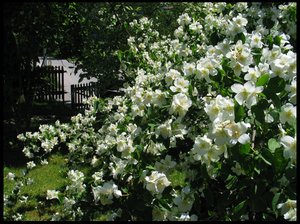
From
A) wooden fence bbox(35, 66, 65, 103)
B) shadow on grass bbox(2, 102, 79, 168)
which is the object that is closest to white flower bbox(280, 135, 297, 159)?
shadow on grass bbox(2, 102, 79, 168)

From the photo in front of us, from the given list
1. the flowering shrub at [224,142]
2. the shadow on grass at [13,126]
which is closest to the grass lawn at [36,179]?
the shadow on grass at [13,126]

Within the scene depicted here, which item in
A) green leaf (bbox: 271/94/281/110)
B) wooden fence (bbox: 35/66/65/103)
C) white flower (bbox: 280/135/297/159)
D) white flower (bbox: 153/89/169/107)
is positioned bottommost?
wooden fence (bbox: 35/66/65/103)

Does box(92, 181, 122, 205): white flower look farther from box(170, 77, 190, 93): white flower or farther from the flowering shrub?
box(170, 77, 190, 93): white flower

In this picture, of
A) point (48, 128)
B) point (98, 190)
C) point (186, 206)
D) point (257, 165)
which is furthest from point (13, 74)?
point (257, 165)

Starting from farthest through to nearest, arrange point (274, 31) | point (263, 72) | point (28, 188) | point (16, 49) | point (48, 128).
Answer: point (16, 49)
point (28, 188)
point (48, 128)
point (274, 31)
point (263, 72)

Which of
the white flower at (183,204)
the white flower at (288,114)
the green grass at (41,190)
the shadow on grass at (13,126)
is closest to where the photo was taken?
the white flower at (288,114)

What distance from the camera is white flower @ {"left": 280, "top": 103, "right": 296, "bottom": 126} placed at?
1.18 metres

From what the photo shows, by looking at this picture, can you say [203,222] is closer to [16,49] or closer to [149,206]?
[149,206]

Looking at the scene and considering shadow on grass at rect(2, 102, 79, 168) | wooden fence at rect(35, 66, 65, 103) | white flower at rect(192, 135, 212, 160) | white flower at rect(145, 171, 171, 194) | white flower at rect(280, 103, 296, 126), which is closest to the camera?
white flower at rect(280, 103, 296, 126)

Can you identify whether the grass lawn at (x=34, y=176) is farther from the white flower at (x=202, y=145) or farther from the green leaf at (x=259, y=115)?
the green leaf at (x=259, y=115)

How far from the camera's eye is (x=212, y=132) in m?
1.19

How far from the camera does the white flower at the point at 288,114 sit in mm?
1180

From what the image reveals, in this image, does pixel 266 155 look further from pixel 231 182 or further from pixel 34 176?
pixel 34 176

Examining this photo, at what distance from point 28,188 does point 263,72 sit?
3766mm
